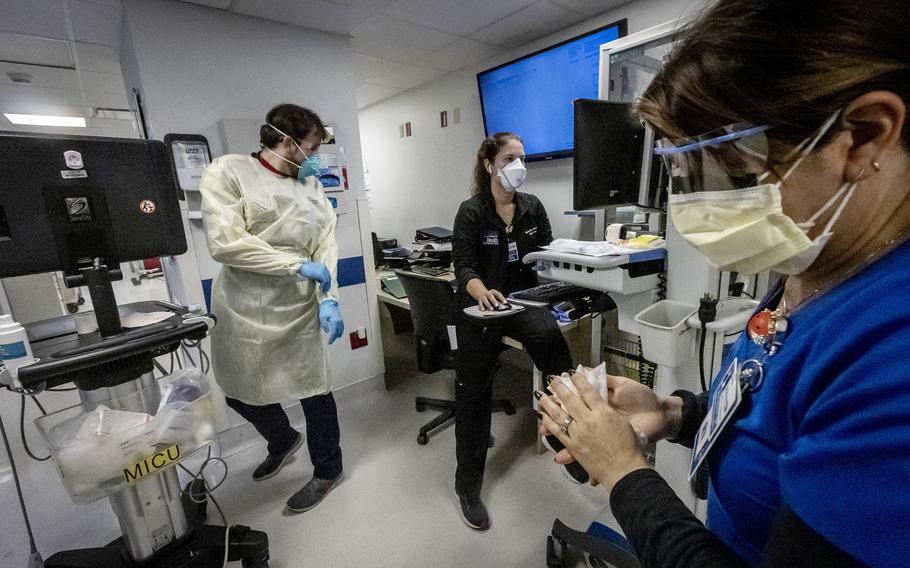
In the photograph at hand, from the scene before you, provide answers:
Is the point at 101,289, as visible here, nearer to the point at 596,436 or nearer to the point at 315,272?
the point at 315,272

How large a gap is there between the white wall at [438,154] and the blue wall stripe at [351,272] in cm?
118

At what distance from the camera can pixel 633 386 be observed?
78 cm

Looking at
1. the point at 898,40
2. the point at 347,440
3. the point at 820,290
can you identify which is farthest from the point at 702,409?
the point at 347,440

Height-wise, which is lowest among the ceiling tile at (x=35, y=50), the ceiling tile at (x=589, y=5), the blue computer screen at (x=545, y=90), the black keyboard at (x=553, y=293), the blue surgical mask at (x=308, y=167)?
the black keyboard at (x=553, y=293)

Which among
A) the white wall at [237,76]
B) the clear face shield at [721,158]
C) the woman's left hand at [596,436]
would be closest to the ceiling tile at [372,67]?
the white wall at [237,76]

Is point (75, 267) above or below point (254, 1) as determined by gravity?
below

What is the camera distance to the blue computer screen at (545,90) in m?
2.35

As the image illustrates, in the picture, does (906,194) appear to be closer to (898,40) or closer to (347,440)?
(898,40)

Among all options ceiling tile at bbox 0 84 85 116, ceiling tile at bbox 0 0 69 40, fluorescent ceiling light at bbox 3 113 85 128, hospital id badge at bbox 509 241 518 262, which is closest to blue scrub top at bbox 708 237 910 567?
hospital id badge at bbox 509 241 518 262

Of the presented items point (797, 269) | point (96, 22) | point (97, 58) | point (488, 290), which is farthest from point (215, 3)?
point (797, 269)

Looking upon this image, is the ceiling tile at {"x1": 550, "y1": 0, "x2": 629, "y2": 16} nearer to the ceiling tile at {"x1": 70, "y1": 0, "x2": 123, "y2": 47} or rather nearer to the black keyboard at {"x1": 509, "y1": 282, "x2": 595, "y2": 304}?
the black keyboard at {"x1": 509, "y1": 282, "x2": 595, "y2": 304}

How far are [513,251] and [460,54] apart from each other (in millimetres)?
1779

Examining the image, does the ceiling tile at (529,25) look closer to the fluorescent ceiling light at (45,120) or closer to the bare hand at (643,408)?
the bare hand at (643,408)

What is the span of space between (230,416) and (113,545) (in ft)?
3.07
